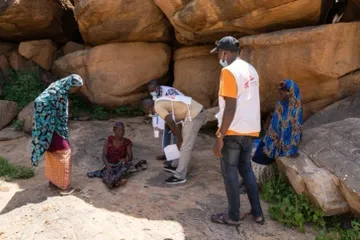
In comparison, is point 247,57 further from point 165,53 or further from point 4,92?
point 4,92

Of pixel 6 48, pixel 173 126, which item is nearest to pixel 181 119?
pixel 173 126

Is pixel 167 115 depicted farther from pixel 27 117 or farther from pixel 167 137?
pixel 27 117

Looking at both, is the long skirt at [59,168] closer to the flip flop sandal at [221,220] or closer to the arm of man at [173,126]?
the arm of man at [173,126]

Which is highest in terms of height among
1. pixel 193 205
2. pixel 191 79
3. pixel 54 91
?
pixel 54 91

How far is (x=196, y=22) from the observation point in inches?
248

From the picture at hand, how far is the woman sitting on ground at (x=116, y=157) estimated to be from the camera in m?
5.10

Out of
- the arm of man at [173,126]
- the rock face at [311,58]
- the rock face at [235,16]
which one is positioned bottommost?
the arm of man at [173,126]

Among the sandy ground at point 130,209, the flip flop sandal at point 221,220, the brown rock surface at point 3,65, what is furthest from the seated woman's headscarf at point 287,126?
the brown rock surface at point 3,65

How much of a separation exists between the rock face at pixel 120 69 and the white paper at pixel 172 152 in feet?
9.57

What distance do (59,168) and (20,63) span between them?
4.51 m

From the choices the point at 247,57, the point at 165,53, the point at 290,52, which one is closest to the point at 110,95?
the point at 165,53

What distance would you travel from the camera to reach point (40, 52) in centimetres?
849

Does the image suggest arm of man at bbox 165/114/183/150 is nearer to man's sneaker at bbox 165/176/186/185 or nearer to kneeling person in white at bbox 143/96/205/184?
kneeling person in white at bbox 143/96/205/184

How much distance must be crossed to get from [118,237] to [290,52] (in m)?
3.30
